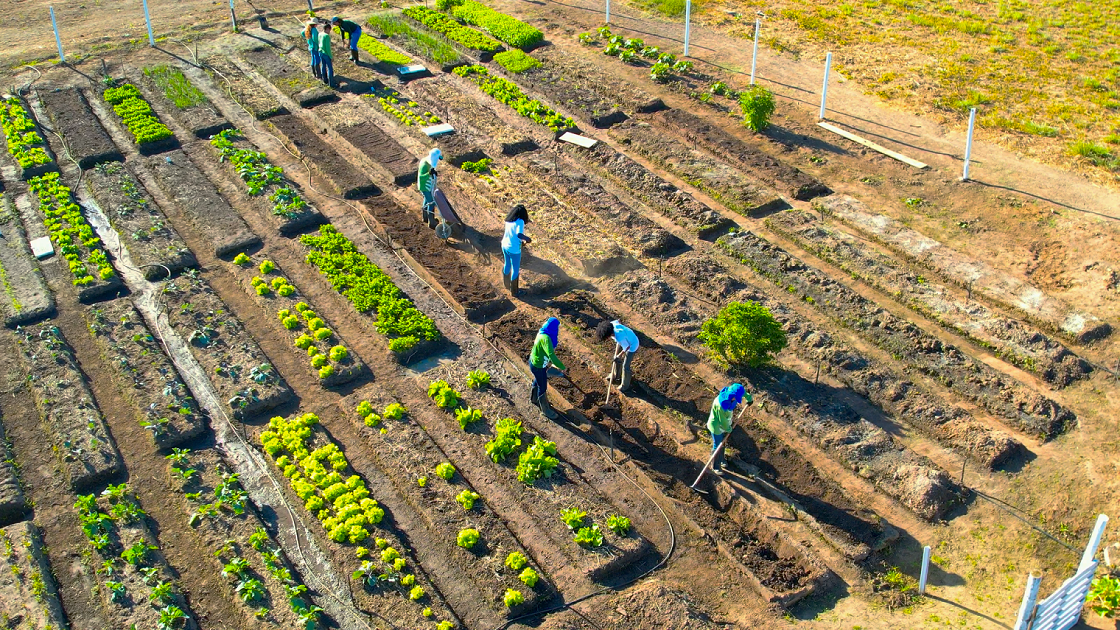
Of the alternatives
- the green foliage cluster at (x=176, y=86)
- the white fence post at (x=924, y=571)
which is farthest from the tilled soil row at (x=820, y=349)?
the green foliage cluster at (x=176, y=86)

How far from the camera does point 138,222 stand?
66.8 feet

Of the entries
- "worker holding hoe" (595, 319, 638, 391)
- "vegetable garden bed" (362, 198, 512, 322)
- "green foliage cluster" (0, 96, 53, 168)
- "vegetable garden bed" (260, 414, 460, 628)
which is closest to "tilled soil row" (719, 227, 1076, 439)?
"worker holding hoe" (595, 319, 638, 391)

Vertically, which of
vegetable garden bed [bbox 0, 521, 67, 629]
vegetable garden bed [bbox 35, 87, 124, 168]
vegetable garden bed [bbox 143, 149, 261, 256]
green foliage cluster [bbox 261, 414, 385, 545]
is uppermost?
vegetable garden bed [bbox 35, 87, 124, 168]

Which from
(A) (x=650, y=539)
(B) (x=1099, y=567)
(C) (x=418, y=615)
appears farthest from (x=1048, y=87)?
(C) (x=418, y=615)

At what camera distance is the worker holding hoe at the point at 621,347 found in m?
15.3

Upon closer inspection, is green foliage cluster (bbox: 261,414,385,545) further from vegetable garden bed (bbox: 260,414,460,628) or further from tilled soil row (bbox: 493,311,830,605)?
tilled soil row (bbox: 493,311,830,605)

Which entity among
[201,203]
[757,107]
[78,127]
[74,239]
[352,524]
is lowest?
[352,524]

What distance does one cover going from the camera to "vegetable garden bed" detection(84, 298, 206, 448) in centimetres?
1535

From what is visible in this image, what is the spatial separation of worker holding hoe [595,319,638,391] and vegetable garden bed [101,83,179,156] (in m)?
13.1

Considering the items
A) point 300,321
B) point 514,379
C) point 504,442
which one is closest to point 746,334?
point 514,379

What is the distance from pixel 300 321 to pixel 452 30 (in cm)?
→ 1447

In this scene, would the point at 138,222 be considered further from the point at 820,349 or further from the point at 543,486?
the point at 820,349

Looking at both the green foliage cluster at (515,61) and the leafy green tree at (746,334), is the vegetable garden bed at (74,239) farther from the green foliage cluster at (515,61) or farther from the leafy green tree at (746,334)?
the green foliage cluster at (515,61)

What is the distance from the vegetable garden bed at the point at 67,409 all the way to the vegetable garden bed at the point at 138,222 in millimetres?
2453
